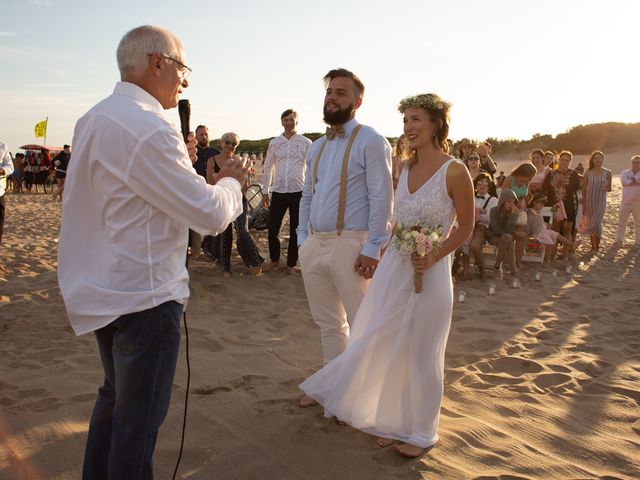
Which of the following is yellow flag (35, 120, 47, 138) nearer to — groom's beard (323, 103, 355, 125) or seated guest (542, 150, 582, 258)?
seated guest (542, 150, 582, 258)

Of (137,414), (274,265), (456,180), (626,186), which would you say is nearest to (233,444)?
(137,414)

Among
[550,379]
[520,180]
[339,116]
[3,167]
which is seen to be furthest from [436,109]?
[3,167]

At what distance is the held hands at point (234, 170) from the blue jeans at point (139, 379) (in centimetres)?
59

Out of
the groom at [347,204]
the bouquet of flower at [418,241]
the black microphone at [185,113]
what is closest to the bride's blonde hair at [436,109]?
the groom at [347,204]

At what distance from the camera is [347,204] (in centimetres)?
397

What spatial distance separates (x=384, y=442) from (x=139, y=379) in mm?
1846


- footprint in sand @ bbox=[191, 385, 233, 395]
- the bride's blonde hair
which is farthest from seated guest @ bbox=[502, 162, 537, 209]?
footprint in sand @ bbox=[191, 385, 233, 395]

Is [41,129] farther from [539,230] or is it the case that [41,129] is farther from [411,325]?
[411,325]

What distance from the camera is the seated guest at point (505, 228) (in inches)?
362

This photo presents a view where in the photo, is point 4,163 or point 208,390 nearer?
point 208,390

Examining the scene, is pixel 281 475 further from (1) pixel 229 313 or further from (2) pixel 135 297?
(1) pixel 229 313

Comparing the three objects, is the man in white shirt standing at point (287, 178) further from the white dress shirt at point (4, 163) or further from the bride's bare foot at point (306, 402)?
the bride's bare foot at point (306, 402)

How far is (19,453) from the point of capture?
335cm

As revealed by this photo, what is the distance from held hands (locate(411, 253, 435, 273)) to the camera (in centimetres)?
354
